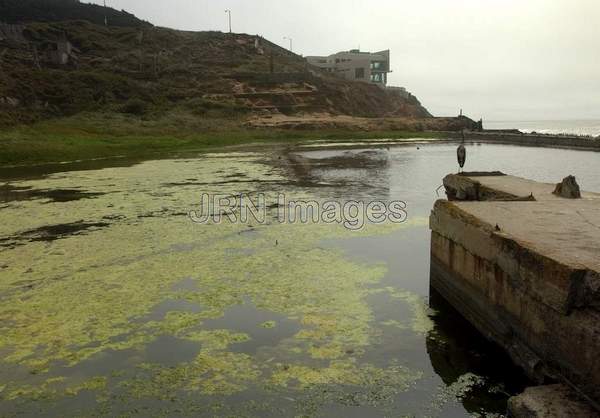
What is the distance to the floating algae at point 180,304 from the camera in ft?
15.8

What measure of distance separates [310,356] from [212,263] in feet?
12.3

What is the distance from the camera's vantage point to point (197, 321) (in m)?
6.18

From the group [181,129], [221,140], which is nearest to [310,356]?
[221,140]

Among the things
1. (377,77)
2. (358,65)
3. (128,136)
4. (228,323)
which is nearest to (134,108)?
(128,136)

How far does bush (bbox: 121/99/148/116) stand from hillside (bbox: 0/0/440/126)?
9 cm

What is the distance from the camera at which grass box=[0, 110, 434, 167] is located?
27.7m

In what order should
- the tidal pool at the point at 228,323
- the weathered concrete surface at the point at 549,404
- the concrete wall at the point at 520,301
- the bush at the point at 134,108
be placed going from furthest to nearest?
the bush at the point at 134,108 < the tidal pool at the point at 228,323 < the concrete wall at the point at 520,301 < the weathered concrete surface at the point at 549,404

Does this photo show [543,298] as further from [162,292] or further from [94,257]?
[94,257]

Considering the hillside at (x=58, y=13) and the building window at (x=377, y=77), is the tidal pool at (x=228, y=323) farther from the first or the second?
the hillside at (x=58, y=13)

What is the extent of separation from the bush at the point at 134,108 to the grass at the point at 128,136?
1775mm

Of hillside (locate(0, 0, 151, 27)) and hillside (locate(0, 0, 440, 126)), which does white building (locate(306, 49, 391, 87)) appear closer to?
hillside (locate(0, 0, 440, 126))

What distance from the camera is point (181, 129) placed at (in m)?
43.1

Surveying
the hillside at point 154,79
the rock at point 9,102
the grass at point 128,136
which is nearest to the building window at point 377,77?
the hillside at point 154,79

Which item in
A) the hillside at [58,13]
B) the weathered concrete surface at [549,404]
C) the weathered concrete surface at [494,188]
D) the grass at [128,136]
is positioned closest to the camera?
the weathered concrete surface at [549,404]
